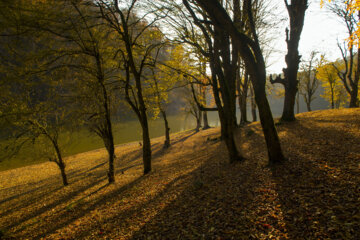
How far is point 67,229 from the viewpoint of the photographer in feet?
19.0

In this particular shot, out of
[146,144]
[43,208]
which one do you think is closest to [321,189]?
[146,144]

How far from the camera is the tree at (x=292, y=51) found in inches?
412

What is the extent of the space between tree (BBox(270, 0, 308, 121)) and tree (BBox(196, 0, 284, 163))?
5.76m

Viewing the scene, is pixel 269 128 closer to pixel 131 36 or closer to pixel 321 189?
pixel 321 189

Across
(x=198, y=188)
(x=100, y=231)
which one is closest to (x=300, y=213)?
(x=198, y=188)

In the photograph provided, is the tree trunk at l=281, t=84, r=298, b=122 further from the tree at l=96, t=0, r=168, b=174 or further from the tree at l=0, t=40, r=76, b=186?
the tree at l=0, t=40, r=76, b=186

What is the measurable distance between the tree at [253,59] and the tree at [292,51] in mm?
5759

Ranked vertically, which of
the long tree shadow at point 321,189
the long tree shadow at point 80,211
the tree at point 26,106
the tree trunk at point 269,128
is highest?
the tree at point 26,106

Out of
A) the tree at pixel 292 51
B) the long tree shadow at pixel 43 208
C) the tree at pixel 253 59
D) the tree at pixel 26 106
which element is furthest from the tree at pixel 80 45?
the tree at pixel 292 51

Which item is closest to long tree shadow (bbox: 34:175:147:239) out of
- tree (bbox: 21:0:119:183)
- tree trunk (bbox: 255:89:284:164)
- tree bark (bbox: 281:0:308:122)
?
tree (bbox: 21:0:119:183)

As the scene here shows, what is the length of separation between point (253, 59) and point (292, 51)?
25.0 feet

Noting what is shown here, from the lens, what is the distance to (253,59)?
18.6 feet

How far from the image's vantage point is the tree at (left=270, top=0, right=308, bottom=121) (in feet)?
34.3

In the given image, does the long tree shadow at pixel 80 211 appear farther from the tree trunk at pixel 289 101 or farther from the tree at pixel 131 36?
the tree trunk at pixel 289 101
